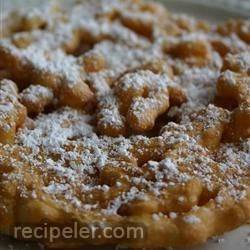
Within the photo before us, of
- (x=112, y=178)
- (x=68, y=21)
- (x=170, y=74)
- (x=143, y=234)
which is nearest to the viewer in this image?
(x=143, y=234)

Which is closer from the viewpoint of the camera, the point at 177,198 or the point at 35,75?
the point at 177,198

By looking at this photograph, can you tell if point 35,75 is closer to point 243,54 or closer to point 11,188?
point 11,188

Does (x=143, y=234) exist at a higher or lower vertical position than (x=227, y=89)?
lower

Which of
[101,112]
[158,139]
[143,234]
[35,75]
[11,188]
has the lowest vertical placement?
[143,234]

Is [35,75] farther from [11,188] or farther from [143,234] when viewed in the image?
[143,234]

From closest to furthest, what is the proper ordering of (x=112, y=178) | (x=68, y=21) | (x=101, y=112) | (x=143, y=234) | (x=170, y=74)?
(x=143, y=234), (x=112, y=178), (x=101, y=112), (x=170, y=74), (x=68, y=21)

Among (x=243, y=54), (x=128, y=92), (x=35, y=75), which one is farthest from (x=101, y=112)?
(x=243, y=54)

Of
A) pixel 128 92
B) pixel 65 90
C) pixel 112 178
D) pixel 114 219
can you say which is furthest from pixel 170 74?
pixel 114 219
